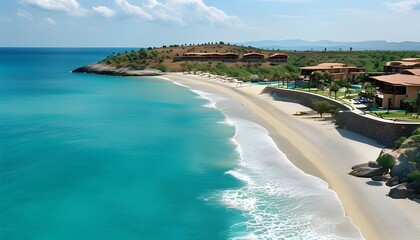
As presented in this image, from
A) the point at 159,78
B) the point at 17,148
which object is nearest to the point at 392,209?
the point at 17,148

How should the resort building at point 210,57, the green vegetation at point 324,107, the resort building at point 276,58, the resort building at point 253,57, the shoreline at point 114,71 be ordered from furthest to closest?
the resort building at point 210,57 → the resort building at point 253,57 → the resort building at point 276,58 → the shoreline at point 114,71 → the green vegetation at point 324,107

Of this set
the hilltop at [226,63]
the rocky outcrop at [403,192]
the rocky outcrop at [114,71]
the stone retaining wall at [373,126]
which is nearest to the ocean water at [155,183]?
the rocky outcrop at [403,192]

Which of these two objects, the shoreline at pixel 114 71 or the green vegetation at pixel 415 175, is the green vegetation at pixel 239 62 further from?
the green vegetation at pixel 415 175

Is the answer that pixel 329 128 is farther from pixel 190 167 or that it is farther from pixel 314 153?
pixel 190 167

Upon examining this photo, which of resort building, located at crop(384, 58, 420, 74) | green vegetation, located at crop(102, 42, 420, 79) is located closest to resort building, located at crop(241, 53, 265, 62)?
green vegetation, located at crop(102, 42, 420, 79)

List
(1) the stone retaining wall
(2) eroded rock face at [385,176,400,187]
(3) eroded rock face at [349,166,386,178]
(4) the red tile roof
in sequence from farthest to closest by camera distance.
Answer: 1. (4) the red tile roof
2. (1) the stone retaining wall
3. (3) eroded rock face at [349,166,386,178]
4. (2) eroded rock face at [385,176,400,187]

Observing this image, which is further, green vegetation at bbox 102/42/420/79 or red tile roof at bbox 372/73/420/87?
green vegetation at bbox 102/42/420/79

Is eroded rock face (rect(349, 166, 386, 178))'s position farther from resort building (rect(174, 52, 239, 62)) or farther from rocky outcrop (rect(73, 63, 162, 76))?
resort building (rect(174, 52, 239, 62))
